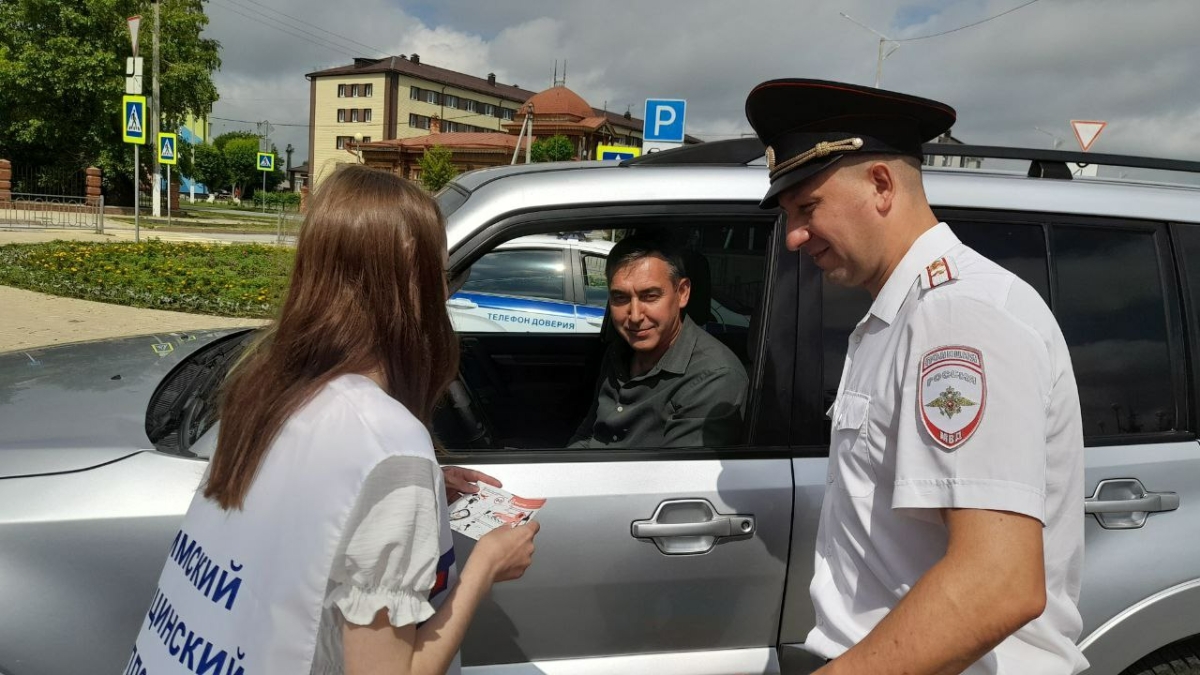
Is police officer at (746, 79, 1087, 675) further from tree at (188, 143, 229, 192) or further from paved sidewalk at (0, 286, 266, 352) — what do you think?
tree at (188, 143, 229, 192)

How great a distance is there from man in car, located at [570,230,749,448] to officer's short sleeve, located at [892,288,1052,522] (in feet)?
3.10

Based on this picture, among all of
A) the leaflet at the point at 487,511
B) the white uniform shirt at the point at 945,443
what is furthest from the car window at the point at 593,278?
the white uniform shirt at the point at 945,443

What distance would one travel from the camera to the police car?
518 cm

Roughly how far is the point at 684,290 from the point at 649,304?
0.14 m

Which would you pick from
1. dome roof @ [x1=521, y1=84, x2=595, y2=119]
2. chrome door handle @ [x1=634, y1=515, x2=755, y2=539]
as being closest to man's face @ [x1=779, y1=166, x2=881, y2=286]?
chrome door handle @ [x1=634, y1=515, x2=755, y2=539]

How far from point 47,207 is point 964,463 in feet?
111

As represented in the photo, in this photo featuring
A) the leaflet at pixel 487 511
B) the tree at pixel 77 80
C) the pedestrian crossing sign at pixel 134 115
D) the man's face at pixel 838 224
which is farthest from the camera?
the tree at pixel 77 80

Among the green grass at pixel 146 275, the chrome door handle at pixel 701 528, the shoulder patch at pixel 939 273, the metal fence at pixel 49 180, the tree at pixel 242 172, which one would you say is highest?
the tree at pixel 242 172

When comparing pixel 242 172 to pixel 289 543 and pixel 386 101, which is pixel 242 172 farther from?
pixel 289 543

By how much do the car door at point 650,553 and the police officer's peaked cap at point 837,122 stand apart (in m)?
0.59

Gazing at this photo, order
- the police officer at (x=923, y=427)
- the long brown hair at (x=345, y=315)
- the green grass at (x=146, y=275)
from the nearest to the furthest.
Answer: the police officer at (x=923, y=427) < the long brown hair at (x=345, y=315) < the green grass at (x=146, y=275)

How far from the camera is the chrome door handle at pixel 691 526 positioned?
6.19 feet

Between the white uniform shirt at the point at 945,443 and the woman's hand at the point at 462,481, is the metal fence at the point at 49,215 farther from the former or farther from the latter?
the white uniform shirt at the point at 945,443

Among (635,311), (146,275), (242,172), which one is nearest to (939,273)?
(635,311)
